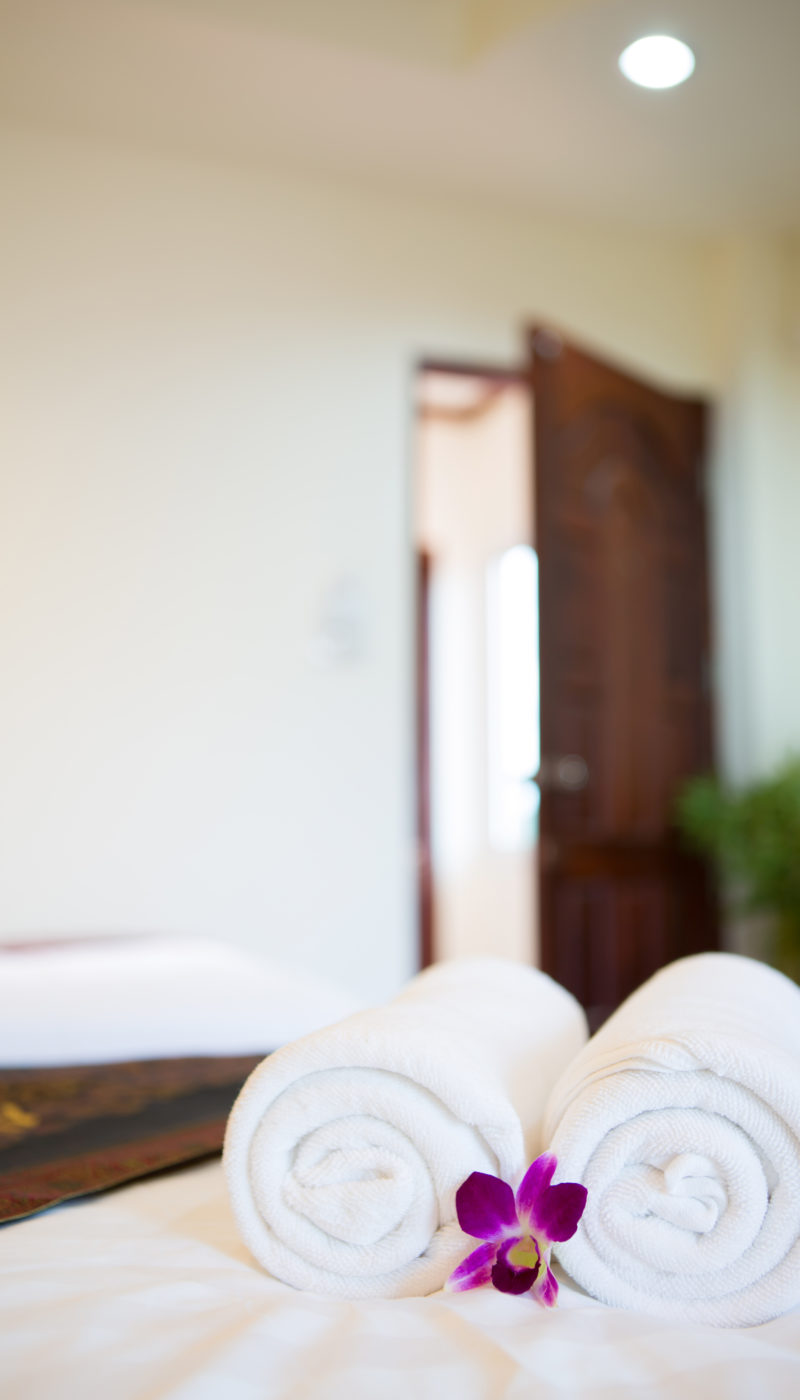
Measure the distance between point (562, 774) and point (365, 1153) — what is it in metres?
2.85

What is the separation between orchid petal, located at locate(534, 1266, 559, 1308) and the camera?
74 centimetres

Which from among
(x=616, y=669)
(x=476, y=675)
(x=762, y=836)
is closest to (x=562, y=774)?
(x=616, y=669)

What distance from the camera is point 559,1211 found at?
748 mm

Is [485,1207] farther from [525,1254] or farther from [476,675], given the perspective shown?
[476,675]

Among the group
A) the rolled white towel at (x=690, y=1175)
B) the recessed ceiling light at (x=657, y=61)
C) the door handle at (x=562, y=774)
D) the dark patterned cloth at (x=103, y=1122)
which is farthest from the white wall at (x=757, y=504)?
the rolled white towel at (x=690, y=1175)

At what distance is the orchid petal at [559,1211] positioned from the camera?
741 mm

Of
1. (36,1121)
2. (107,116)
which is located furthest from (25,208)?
(36,1121)

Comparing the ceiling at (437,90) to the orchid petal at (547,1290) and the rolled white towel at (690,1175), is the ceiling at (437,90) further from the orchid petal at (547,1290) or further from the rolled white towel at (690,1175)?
the orchid petal at (547,1290)

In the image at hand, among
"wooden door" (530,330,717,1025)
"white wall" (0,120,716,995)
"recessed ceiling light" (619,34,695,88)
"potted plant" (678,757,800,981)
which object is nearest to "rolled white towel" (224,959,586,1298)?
"white wall" (0,120,716,995)

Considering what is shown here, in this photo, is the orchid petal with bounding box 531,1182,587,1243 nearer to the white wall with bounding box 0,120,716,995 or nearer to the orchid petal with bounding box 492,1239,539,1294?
the orchid petal with bounding box 492,1239,539,1294

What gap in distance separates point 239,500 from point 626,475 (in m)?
1.29

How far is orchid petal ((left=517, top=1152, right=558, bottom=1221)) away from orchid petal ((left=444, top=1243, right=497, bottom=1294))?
3 centimetres

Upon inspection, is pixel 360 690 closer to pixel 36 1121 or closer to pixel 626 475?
pixel 626 475

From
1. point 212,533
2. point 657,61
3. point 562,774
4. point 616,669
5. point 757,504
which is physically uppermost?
point 657,61
